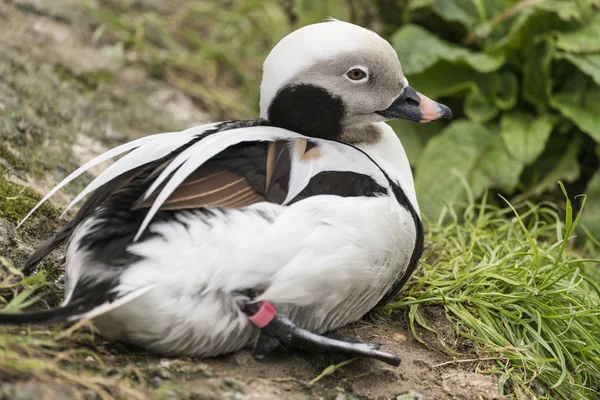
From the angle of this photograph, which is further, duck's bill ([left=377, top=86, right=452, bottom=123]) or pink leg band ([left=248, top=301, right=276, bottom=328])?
duck's bill ([left=377, top=86, right=452, bottom=123])

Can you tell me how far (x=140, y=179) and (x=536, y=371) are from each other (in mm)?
1530

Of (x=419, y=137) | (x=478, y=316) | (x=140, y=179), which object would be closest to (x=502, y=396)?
(x=478, y=316)

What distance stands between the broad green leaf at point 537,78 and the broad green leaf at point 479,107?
0.21 metres

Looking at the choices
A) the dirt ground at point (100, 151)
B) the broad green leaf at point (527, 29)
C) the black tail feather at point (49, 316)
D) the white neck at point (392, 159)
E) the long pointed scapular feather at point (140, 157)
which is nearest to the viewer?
the black tail feather at point (49, 316)

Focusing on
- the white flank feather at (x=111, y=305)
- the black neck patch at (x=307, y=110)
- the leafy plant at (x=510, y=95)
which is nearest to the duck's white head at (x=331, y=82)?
the black neck patch at (x=307, y=110)

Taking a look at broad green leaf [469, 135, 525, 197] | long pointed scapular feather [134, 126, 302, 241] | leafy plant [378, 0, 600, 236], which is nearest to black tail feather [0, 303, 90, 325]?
long pointed scapular feather [134, 126, 302, 241]

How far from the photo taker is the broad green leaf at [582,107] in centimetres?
420

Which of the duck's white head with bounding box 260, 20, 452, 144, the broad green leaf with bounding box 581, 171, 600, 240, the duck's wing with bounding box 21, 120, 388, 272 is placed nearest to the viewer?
the duck's wing with bounding box 21, 120, 388, 272

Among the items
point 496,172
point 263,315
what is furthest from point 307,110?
point 496,172

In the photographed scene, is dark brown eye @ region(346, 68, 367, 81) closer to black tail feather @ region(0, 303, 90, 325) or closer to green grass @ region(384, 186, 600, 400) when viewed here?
green grass @ region(384, 186, 600, 400)

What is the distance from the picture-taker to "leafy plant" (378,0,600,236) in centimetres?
418

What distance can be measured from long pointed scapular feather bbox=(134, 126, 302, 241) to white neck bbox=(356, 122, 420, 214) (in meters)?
0.37

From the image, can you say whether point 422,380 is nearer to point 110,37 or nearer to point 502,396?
point 502,396

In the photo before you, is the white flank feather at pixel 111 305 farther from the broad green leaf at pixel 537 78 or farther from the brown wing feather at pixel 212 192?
the broad green leaf at pixel 537 78
